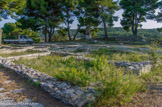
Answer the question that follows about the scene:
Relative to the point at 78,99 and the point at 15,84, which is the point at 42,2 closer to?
the point at 15,84

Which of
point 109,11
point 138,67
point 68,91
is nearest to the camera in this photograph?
point 68,91

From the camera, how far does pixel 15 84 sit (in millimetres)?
3125

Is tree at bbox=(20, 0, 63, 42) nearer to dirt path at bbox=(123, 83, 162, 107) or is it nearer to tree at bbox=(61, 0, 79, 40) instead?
tree at bbox=(61, 0, 79, 40)

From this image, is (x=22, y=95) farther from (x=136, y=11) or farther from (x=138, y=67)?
(x=136, y=11)

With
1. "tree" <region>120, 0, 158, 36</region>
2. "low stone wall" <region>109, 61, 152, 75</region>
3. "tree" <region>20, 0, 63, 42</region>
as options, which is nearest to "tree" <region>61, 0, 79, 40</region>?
"tree" <region>20, 0, 63, 42</region>

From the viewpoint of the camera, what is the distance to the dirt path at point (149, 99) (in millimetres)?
2348

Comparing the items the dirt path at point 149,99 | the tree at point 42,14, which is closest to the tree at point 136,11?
the tree at point 42,14

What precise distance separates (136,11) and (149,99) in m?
17.5

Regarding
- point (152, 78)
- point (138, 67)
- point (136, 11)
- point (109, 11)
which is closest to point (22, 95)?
point (138, 67)

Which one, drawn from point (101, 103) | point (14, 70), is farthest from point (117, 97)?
point (14, 70)

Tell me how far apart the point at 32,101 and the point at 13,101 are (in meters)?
0.33

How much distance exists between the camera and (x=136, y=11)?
57.6 feet

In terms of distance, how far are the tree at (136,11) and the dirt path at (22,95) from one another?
57.7 feet

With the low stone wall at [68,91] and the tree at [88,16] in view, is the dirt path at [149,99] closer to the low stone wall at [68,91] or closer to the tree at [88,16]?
the low stone wall at [68,91]
